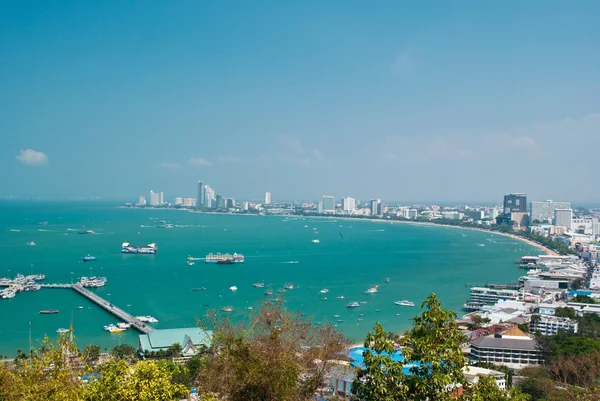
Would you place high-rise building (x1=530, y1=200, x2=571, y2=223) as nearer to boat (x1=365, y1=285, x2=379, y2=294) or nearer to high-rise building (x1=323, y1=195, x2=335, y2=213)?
high-rise building (x1=323, y1=195, x2=335, y2=213)

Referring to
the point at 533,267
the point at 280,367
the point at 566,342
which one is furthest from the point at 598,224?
the point at 280,367

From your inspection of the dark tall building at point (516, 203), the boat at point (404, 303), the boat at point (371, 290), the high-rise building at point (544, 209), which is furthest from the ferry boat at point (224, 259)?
the high-rise building at point (544, 209)

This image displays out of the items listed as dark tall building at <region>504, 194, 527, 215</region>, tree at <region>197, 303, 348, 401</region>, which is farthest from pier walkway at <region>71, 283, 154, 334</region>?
dark tall building at <region>504, 194, 527, 215</region>

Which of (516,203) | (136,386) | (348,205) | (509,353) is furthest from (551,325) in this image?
(348,205)

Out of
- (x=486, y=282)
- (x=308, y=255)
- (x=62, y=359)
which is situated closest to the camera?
(x=62, y=359)

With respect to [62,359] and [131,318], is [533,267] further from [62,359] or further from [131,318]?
[62,359]

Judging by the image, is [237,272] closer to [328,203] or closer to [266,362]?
[266,362]

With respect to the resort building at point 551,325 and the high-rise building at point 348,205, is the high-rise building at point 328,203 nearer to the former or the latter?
the high-rise building at point 348,205
